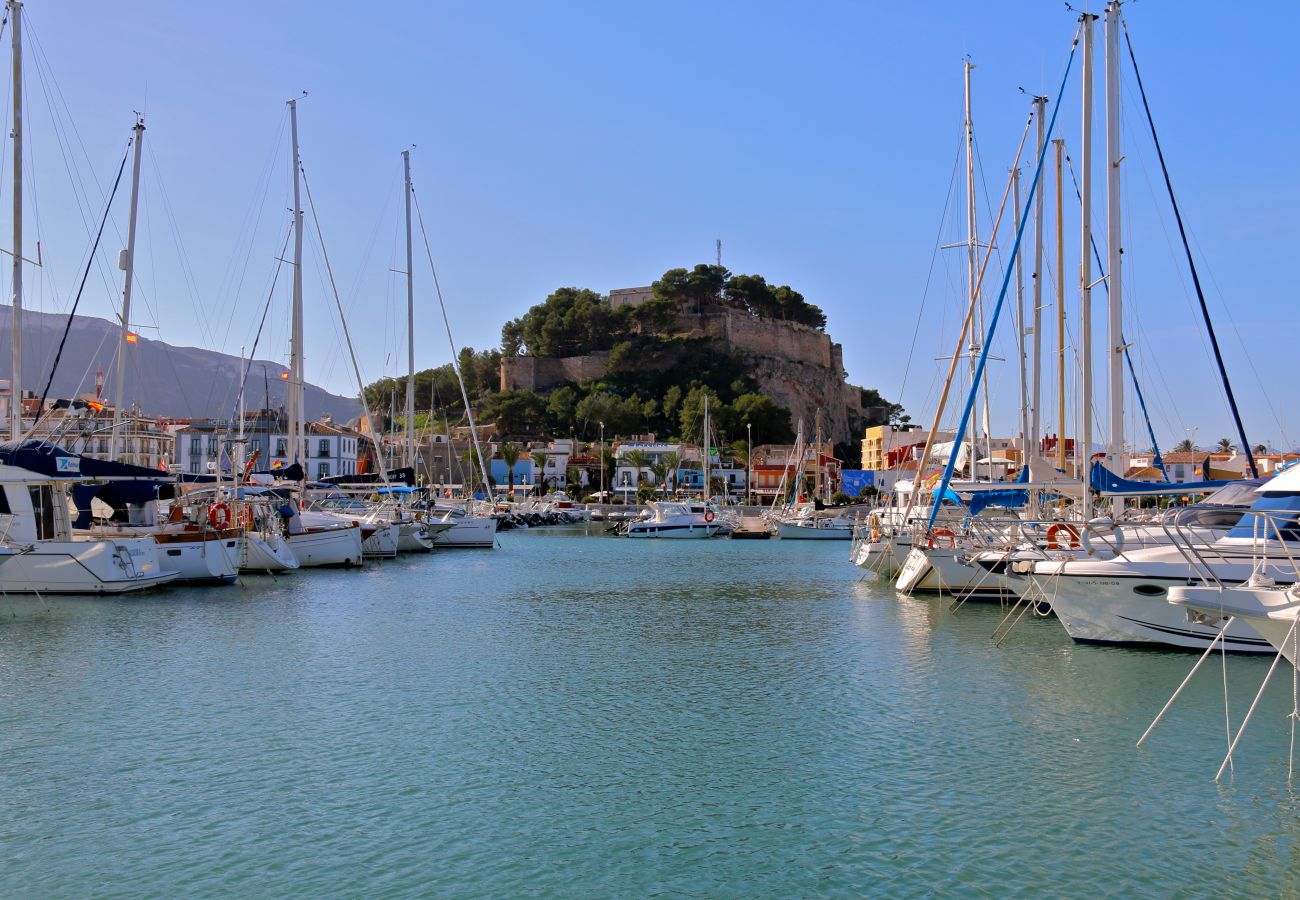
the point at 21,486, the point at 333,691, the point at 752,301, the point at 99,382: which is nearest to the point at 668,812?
the point at 333,691

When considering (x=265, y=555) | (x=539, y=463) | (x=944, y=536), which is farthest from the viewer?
(x=539, y=463)

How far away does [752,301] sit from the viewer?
120 meters

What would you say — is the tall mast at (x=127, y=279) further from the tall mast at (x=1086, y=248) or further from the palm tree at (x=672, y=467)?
the palm tree at (x=672, y=467)

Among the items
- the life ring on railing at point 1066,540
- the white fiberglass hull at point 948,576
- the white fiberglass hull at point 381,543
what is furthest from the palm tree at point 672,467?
the life ring on railing at point 1066,540

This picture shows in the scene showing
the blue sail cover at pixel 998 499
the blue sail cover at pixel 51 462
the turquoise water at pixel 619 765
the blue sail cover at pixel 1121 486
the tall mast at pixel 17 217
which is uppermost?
the tall mast at pixel 17 217

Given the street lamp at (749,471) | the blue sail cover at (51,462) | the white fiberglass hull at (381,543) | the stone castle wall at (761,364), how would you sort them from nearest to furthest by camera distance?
1. the blue sail cover at (51,462)
2. the white fiberglass hull at (381,543)
3. the street lamp at (749,471)
4. the stone castle wall at (761,364)

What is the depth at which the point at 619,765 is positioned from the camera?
34.6 ft

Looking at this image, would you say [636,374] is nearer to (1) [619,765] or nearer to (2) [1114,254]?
(2) [1114,254]

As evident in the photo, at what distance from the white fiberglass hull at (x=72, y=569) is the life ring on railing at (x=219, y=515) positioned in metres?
3.73

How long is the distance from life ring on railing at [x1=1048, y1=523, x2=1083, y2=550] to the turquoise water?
1.45 meters

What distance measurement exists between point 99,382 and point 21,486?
1159 centimetres

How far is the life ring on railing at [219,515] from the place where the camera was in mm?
26734

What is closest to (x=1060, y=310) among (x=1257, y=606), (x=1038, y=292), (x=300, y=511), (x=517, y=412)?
(x=1038, y=292)

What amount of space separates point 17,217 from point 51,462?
6.04 m
